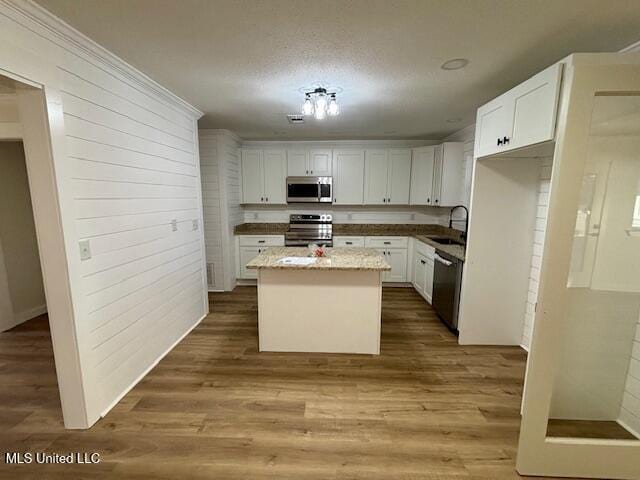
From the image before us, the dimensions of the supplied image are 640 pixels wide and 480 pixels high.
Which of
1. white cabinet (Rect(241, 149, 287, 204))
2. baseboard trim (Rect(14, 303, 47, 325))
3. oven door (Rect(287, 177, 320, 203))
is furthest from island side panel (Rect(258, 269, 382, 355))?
baseboard trim (Rect(14, 303, 47, 325))

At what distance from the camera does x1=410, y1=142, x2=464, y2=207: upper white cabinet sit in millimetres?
4305

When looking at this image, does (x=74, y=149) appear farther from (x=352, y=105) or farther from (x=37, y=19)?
(x=352, y=105)

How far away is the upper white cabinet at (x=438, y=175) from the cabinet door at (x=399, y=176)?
0.10 m

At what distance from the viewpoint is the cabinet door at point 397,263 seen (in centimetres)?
477

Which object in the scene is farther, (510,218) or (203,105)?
(203,105)

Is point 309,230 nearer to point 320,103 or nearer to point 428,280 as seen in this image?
point 428,280

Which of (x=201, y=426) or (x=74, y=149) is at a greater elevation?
(x=74, y=149)

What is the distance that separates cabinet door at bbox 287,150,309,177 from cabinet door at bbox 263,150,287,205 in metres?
0.09

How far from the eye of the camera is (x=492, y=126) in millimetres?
2393

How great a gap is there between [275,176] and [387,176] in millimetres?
1944

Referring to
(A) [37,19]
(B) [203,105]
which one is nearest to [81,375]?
(A) [37,19]

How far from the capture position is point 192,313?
3.36 m

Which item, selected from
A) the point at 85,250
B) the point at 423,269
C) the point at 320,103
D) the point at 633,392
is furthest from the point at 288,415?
the point at 423,269

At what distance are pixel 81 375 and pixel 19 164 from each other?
328 cm
